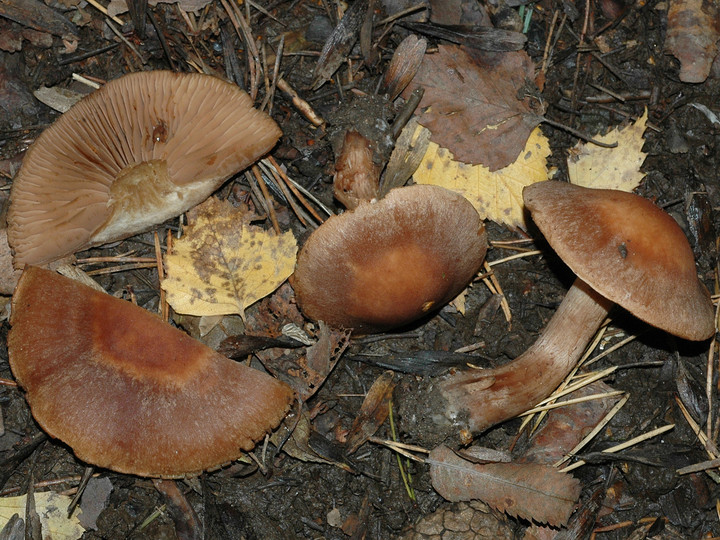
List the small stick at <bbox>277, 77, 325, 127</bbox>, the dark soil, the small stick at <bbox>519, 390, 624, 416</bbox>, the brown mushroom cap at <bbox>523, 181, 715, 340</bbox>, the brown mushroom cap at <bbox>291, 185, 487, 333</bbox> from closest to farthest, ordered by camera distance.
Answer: the brown mushroom cap at <bbox>523, 181, 715, 340</bbox> → the brown mushroom cap at <bbox>291, 185, 487, 333</bbox> → the dark soil → the small stick at <bbox>519, 390, 624, 416</bbox> → the small stick at <bbox>277, 77, 325, 127</bbox>

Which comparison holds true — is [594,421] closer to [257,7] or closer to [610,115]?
[610,115]

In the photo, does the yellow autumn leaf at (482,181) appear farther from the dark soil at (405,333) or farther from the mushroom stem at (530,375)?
the mushroom stem at (530,375)

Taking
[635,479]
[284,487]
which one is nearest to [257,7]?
[284,487]

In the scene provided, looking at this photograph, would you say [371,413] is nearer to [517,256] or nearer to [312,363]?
[312,363]

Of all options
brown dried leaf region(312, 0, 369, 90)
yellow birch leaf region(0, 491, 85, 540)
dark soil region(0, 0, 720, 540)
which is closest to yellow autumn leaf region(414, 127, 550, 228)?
dark soil region(0, 0, 720, 540)

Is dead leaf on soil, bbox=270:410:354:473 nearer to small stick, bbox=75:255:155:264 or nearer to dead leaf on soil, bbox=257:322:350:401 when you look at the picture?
dead leaf on soil, bbox=257:322:350:401
